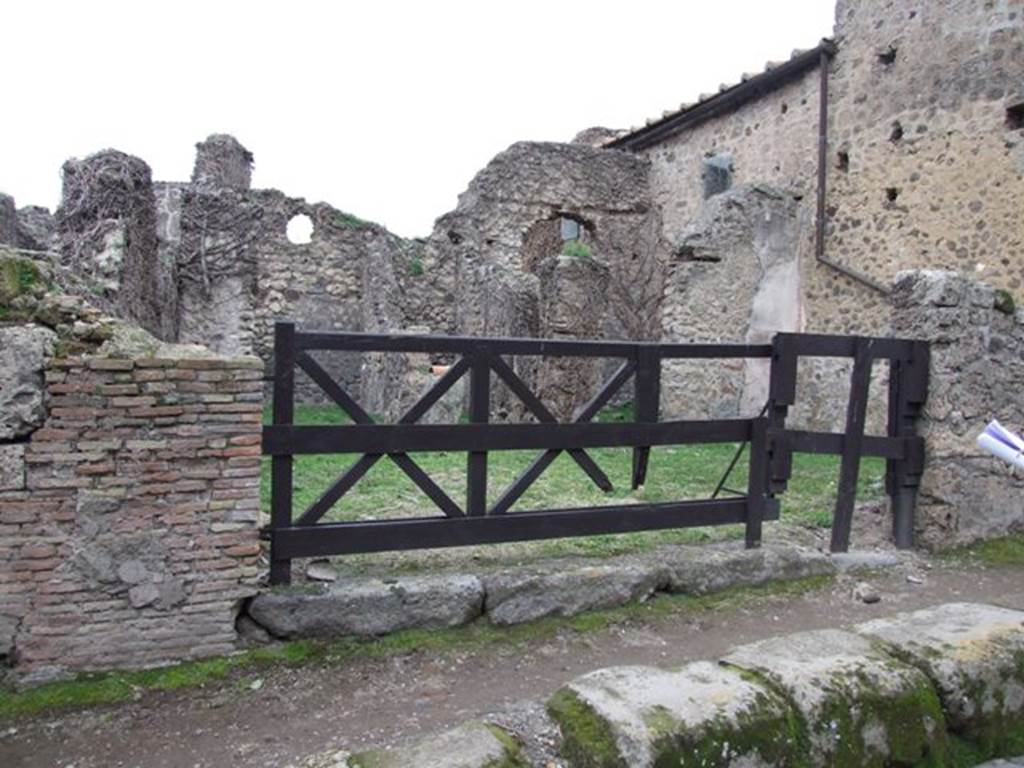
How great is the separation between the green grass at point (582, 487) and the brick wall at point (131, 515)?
1.14 m

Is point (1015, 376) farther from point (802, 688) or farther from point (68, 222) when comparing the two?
point (68, 222)

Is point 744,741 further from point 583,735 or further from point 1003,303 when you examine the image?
point 1003,303

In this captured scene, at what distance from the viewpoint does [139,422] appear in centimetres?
352

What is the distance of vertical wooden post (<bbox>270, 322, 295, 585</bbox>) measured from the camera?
392cm

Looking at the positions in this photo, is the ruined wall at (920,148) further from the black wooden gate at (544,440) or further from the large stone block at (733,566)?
the large stone block at (733,566)

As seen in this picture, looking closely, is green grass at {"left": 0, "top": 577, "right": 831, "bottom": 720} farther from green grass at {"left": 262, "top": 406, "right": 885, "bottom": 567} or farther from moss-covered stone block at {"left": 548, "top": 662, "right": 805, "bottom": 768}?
moss-covered stone block at {"left": 548, "top": 662, "right": 805, "bottom": 768}

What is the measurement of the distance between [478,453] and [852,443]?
2888 mm

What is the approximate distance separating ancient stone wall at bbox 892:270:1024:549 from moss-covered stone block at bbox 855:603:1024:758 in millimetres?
2783

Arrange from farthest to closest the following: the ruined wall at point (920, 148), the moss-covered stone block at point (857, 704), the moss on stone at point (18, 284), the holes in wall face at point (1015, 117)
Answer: the ruined wall at point (920, 148)
the holes in wall face at point (1015, 117)
the moss on stone at point (18, 284)
the moss-covered stone block at point (857, 704)

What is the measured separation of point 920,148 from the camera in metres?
11.2

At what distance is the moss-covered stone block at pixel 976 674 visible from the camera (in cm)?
294

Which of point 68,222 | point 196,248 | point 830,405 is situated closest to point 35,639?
point 68,222

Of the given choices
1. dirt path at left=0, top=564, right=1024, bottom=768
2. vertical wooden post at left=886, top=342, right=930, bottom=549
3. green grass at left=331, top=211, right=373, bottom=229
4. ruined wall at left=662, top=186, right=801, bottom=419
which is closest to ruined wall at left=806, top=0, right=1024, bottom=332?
ruined wall at left=662, top=186, right=801, bottom=419

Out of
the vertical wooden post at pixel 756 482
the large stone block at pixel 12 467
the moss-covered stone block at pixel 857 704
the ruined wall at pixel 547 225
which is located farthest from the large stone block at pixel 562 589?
the ruined wall at pixel 547 225
